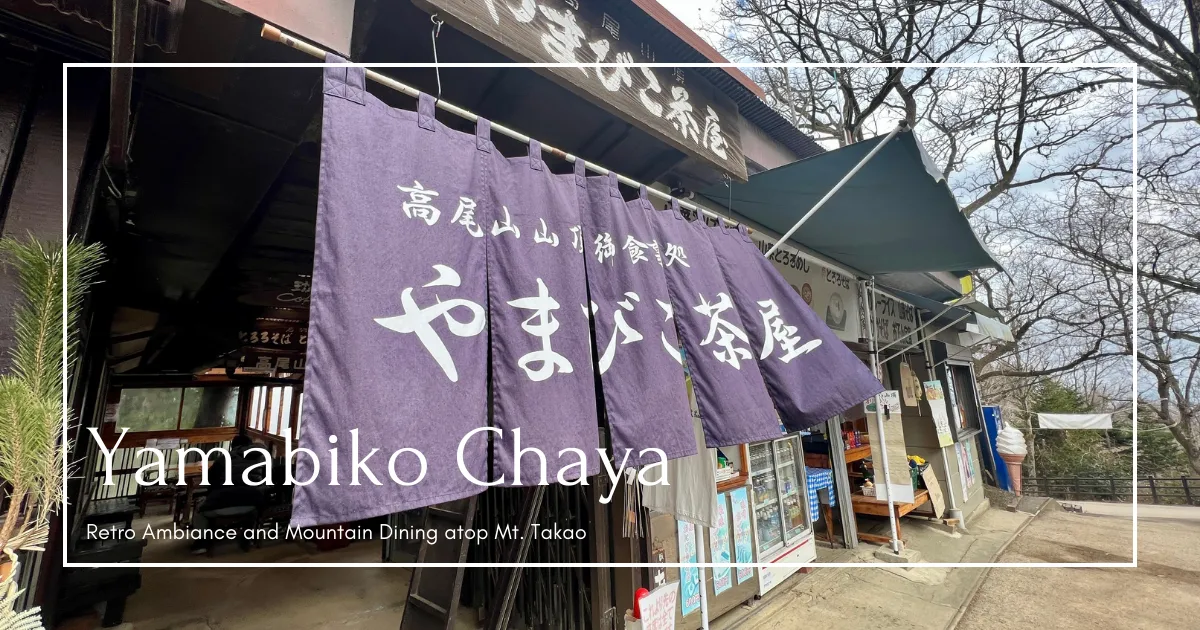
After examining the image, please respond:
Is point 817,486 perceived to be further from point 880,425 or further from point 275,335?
point 275,335

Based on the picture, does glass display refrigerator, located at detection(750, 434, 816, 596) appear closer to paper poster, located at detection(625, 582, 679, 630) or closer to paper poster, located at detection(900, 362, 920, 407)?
paper poster, located at detection(625, 582, 679, 630)

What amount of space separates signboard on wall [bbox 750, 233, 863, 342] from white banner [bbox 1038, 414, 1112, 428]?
1583 centimetres

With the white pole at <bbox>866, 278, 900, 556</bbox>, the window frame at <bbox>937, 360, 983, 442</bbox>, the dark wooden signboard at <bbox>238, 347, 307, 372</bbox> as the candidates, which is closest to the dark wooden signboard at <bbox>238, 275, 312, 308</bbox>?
the dark wooden signboard at <bbox>238, 347, 307, 372</bbox>

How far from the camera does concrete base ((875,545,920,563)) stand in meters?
6.48

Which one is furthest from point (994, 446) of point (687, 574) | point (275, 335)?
point (275, 335)

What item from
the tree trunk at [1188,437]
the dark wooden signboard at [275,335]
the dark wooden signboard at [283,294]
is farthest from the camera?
the tree trunk at [1188,437]

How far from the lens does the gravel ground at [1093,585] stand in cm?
503

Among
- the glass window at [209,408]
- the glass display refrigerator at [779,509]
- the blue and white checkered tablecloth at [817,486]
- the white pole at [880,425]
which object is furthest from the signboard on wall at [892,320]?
the glass window at [209,408]

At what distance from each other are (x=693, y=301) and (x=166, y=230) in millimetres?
4003

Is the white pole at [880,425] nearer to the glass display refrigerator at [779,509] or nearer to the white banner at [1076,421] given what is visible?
the glass display refrigerator at [779,509]

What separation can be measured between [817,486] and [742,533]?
2.32 meters

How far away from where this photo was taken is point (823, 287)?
21.3 feet

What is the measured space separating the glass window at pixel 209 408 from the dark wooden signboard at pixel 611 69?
14831 mm

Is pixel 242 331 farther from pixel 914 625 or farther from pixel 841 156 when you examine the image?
pixel 914 625
